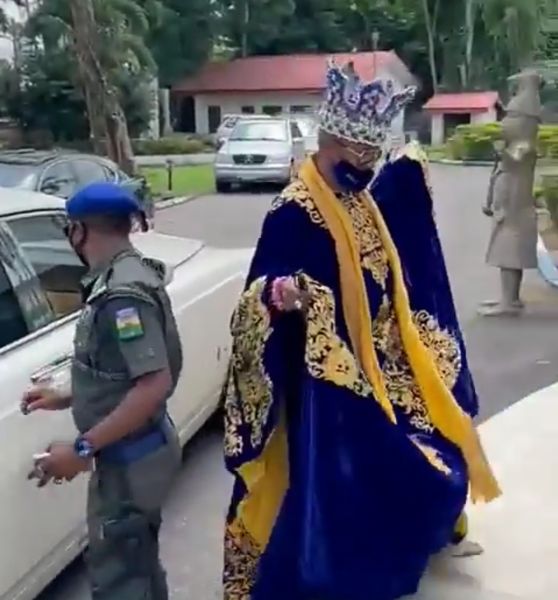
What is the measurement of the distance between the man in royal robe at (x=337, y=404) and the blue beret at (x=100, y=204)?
1.89ft

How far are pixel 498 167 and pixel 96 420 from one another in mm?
6598

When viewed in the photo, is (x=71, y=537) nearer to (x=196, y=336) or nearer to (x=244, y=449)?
(x=244, y=449)

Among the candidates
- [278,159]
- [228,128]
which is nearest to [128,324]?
[278,159]

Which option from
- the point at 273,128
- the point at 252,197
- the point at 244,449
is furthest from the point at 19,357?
the point at 273,128

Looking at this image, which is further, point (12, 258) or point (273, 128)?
point (273, 128)

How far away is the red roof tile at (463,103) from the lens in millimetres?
51281

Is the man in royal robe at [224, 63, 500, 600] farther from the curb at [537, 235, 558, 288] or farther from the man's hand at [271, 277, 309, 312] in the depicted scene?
the curb at [537, 235, 558, 288]

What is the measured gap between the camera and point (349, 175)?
12.4 ft

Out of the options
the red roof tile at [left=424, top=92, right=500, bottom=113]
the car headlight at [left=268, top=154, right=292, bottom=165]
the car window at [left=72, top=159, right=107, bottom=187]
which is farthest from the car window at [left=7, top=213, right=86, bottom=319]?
the red roof tile at [left=424, top=92, right=500, bottom=113]

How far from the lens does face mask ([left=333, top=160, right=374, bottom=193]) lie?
378 centimetres

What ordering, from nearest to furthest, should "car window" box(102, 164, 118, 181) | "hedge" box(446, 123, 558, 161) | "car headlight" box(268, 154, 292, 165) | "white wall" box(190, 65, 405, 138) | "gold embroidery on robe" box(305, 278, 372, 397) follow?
1. "gold embroidery on robe" box(305, 278, 372, 397)
2. "car window" box(102, 164, 118, 181)
3. "car headlight" box(268, 154, 292, 165)
4. "hedge" box(446, 123, 558, 161)
5. "white wall" box(190, 65, 405, 138)

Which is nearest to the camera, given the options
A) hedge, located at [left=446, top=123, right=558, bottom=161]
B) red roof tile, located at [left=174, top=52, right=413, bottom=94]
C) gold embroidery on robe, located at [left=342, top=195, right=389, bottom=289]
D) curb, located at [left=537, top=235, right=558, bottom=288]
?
gold embroidery on robe, located at [left=342, top=195, right=389, bottom=289]

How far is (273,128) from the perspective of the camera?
2658cm

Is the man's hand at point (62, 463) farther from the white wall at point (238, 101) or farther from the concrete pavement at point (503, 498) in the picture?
the white wall at point (238, 101)
